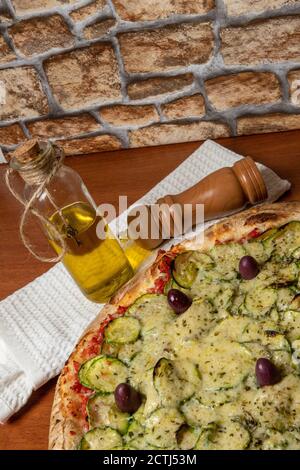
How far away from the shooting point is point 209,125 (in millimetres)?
1857

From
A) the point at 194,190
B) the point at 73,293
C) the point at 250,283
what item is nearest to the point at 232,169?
the point at 194,190

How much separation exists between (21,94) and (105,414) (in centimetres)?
108

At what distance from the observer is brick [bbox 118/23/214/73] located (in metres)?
1.68

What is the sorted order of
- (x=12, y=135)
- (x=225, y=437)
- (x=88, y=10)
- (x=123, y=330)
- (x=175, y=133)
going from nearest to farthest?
(x=225, y=437) < (x=123, y=330) < (x=88, y=10) < (x=175, y=133) < (x=12, y=135)

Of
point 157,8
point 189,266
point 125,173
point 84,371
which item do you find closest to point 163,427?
point 84,371

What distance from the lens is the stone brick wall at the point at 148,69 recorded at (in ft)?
5.38

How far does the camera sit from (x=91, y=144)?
199cm

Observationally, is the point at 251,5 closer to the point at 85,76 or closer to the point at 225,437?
the point at 85,76

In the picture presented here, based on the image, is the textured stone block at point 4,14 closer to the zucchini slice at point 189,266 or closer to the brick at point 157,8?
the brick at point 157,8

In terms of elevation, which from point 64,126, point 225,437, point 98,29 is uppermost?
point 98,29

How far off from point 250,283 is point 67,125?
3.01ft

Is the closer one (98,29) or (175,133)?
(98,29)

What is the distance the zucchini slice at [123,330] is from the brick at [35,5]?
859 millimetres

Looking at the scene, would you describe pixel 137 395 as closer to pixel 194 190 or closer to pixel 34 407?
pixel 34 407
